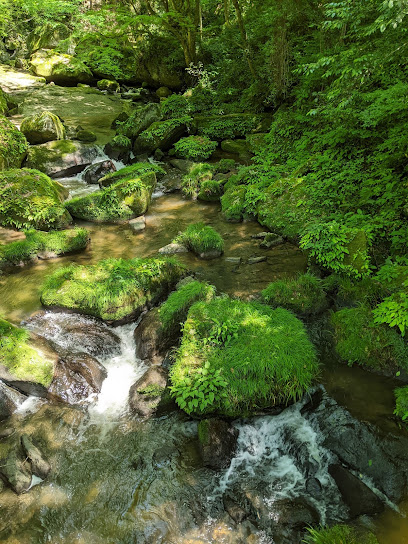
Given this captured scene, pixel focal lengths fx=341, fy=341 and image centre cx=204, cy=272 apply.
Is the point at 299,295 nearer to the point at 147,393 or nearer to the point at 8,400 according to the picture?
the point at 147,393

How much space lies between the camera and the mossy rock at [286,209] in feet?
28.7

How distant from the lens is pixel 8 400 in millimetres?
5129

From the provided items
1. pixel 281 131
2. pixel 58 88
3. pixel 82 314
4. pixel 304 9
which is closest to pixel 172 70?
pixel 58 88

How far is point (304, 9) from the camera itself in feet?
40.2

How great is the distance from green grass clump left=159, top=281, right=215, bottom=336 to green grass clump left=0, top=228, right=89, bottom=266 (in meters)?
3.80

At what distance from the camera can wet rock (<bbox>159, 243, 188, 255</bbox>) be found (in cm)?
882

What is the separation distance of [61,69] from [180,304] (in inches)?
1045

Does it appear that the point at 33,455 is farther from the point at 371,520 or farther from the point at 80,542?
the point at 371,520

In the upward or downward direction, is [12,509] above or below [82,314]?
below

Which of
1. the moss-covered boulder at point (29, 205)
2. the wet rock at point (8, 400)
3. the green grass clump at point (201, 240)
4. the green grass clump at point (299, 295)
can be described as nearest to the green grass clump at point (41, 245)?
the moss-covered boulder at point (29, 205)

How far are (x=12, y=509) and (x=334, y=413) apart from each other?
13.9ft

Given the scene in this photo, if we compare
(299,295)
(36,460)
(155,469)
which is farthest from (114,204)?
(155,469)

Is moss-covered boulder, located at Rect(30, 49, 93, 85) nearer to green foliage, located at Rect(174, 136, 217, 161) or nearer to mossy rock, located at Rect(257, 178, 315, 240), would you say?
green foliage, located at Rect(174, 136, 217, 161)

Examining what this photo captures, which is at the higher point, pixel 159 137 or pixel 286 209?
pixel 159 137
